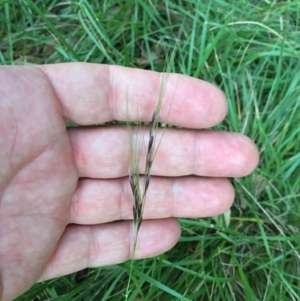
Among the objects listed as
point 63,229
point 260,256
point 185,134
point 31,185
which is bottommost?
point 260,256

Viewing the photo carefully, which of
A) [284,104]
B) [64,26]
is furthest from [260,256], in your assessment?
[64,26]

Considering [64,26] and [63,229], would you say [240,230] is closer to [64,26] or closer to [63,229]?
[63,229]

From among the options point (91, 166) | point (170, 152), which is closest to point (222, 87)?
point (170, 152)

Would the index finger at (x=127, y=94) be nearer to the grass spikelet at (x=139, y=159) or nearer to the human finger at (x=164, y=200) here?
the grass spikelet at (x=139, y=159)

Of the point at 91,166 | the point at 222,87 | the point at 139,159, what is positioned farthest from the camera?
the point at 222,87

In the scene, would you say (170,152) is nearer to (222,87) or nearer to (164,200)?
(164,200)

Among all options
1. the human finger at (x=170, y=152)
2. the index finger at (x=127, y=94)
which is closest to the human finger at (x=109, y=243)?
the human finger at (x=170, y=152)

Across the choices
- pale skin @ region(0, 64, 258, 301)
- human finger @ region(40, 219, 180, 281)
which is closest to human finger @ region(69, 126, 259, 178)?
pale skin @ region(0, 64, 258, 301)
